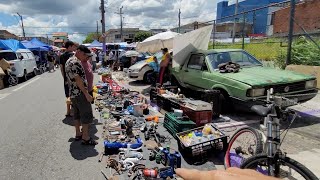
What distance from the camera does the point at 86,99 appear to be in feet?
17.6

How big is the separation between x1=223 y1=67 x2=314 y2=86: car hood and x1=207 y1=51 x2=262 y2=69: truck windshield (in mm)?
800

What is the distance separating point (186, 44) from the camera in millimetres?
9898

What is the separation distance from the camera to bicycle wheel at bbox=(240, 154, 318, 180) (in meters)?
2.92

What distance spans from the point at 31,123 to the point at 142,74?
7.79 m

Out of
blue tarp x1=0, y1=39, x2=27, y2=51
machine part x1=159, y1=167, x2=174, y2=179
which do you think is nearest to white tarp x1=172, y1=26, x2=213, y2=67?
machine part x1=159, y1=167, x2=174, y2=179

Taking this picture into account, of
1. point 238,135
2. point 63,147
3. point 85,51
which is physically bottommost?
point 63,147

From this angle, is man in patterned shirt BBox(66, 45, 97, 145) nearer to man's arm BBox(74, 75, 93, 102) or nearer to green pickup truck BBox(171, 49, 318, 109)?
man's arm BBox(74, 75, 93, 102)

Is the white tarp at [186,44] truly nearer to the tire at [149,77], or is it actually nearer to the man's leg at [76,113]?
the tire at [149,77]

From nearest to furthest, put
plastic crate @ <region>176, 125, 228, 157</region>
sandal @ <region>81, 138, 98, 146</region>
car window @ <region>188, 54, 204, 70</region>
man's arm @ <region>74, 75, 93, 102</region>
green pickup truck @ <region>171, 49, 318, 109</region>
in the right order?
plastic crate @ <region>176, 125, 228, 157</region>
man's arm @ <region>74, 75, 93, 102</region>
sandal @ <region>81, 138, 98, 146</region>
green pickup truck @ <region>171, 49, 318, 109</region>
car window @ <region>188, 54, 204, 70</region>

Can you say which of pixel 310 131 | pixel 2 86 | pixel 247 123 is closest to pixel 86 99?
pixel 247 123

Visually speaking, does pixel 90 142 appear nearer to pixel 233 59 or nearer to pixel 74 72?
pixel 74 72

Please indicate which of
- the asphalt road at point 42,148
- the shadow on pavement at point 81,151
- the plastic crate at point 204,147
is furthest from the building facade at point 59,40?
the plastic crate at point 204,147

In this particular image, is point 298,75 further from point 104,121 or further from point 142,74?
point 142,74

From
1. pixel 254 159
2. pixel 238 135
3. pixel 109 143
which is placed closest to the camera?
pixel 254 159
